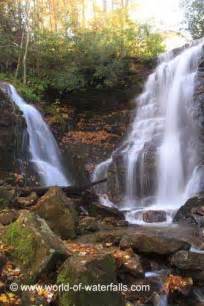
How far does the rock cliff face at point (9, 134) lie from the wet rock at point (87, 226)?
3.79 meters

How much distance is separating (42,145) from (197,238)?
25.2 ft

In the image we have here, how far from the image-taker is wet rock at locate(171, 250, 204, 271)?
257 inches

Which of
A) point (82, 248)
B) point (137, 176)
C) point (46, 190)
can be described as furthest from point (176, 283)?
point (137, 176)

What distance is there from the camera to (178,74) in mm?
16797

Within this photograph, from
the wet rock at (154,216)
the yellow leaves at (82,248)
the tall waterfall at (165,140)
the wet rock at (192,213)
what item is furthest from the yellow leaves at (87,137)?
the yellow leaves at (82,248)

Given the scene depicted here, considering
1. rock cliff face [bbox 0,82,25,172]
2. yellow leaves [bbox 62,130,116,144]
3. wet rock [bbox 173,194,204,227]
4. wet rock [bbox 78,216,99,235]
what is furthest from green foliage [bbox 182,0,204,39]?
wet rock [bbox 78,216,99,235]

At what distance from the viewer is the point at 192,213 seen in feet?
34.4

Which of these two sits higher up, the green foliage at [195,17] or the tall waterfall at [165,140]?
the green foliage at [195,17]

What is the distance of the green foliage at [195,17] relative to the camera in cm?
2158

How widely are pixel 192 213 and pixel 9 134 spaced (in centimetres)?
566

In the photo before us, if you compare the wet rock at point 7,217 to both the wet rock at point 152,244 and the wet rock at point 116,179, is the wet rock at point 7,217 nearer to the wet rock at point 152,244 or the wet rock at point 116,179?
the wet rock at point 152,244

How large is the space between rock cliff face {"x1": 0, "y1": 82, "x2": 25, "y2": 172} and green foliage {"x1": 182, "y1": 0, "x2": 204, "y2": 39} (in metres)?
12.3

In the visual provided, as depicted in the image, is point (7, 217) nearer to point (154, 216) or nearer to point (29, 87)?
point (154, 216)

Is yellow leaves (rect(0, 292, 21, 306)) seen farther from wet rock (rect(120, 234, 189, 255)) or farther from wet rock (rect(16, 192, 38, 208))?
wet rock (rect(16, 192, 38, 208))
